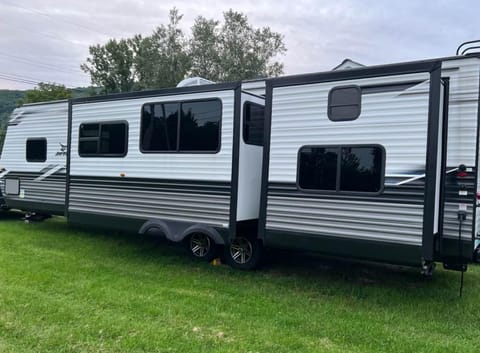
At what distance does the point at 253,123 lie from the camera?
236 inches

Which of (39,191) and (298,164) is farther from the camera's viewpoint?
(39,191)

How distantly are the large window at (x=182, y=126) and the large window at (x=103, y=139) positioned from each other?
49 cm

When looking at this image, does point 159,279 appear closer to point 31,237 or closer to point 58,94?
point 31,237

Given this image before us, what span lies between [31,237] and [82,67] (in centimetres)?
3485

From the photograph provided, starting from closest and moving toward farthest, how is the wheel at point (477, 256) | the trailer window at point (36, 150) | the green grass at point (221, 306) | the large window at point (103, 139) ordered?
the green grass at point (221, 306) < the wheel at point (477, 256) < the large window at point (103, 139) < the trailer window at point (36, 150)

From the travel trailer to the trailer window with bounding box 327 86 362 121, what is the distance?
1 cm

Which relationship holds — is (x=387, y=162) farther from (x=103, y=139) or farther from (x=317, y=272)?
(x=103, y=139)

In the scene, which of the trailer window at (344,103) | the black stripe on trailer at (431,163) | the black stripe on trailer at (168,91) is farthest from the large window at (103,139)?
the black stripe on trailer at (431,163)

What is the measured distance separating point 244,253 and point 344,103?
2.86 metres

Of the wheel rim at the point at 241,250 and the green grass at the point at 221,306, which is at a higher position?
the wheel rim at the point at 241,250

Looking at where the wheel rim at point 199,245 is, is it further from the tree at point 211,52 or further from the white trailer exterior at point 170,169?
the tree at point 211,52

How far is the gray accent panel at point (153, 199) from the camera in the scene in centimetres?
583

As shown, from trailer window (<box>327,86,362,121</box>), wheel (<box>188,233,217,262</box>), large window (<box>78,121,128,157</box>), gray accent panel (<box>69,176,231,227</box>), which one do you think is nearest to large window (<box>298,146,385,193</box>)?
trailer window (<box>327,86,362,121</box>)

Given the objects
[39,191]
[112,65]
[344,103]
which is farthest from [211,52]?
[344,103]
